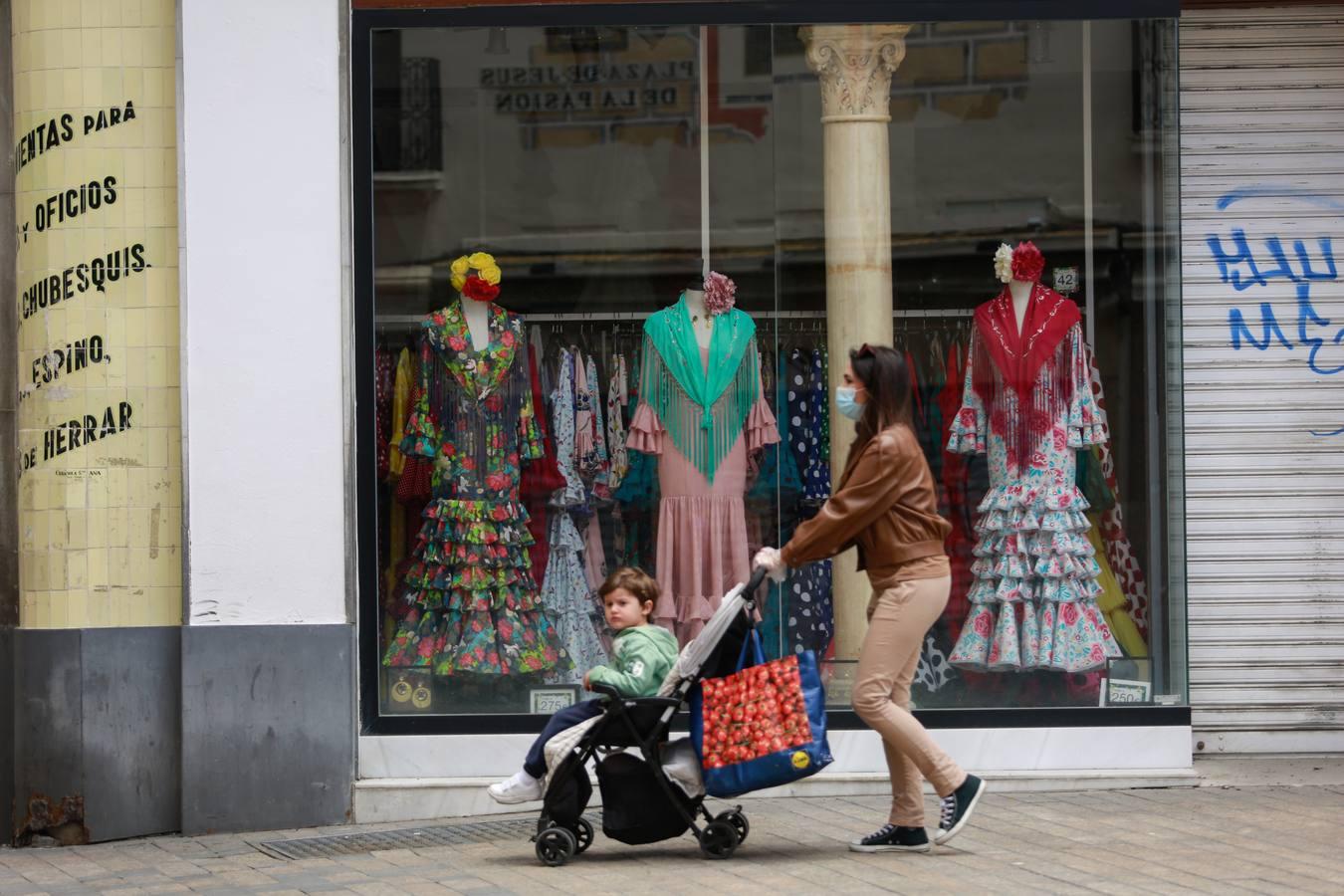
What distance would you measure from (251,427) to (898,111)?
335cm

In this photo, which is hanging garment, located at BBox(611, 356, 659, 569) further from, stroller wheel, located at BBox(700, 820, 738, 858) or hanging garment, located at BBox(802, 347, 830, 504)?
stroller wheel, located at BBox(700, 820, 738, 858)

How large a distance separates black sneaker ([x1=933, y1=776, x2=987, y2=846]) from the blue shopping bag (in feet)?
1.58

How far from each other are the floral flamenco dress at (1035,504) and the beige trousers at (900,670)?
214 centimetres

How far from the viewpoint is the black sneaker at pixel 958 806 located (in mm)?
6867

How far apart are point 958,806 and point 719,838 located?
87 cm

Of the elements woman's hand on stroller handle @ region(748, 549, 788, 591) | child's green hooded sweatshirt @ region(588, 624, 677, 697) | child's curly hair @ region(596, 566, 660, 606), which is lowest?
child's green hooded sweatshirt @ region(588, 624, 677, 697)

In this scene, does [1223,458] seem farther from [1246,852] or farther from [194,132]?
[194,132]

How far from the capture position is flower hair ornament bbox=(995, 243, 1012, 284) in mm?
9086

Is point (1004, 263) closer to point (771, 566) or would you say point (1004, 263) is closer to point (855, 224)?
point (855, 224)

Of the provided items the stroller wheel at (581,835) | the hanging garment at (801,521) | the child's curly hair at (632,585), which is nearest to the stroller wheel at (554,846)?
the stroller wheel at (581,835)

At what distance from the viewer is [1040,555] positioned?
9047mm

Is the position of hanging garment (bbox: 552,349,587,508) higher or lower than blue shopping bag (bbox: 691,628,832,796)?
higher

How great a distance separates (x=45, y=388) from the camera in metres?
8.43

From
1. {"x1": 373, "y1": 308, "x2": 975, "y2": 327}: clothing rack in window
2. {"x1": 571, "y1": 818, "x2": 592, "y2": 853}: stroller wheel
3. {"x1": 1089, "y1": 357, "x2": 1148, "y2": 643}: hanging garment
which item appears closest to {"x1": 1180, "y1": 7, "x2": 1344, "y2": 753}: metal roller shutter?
{"x1": 1089, "y1": 357, "x2": 1148, "y2": 643}: hanging garment
